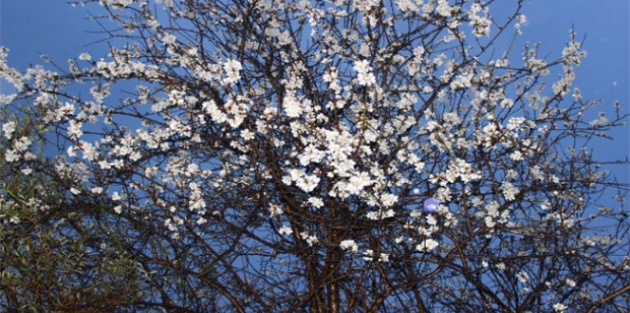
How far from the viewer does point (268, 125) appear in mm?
5539

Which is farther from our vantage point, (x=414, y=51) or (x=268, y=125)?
(x=414, y=51)

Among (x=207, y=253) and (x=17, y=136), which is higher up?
(x=17, y=136)

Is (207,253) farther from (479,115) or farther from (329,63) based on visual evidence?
(479,115)

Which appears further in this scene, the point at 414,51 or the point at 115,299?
the point at 414,51

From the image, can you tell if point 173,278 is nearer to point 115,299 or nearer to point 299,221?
point 115,299

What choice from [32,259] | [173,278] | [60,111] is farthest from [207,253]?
[60,111]

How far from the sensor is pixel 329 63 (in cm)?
574

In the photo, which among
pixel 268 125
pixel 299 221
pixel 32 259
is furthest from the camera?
pixel 299 221

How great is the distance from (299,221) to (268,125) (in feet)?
2.80

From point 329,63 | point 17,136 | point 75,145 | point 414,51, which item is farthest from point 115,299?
point 414,51

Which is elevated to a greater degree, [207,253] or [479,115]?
[479,115]

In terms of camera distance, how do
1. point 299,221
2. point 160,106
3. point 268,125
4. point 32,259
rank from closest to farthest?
point 32,259
point 268,125
point 299,221
point 160,106

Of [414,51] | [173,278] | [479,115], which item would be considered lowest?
[173,278]

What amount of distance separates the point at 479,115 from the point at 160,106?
2.76 m
